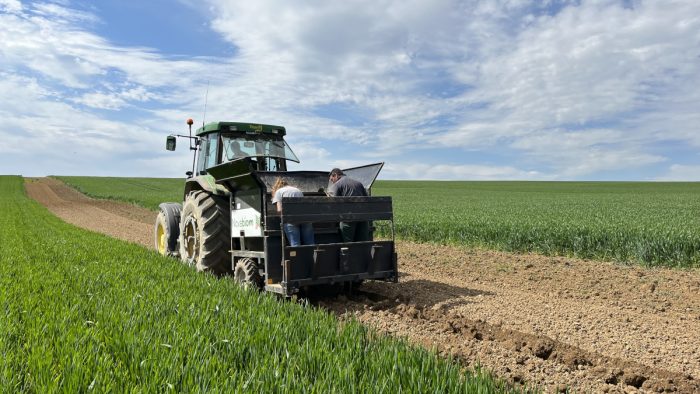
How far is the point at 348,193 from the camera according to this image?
21.9 feet

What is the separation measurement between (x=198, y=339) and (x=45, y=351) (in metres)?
0.96

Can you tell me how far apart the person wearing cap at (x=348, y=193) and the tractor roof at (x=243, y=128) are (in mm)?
1978

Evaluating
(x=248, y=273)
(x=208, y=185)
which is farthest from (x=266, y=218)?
(x=208, y=185)

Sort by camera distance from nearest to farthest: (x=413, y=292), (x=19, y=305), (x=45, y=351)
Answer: (x=45, y=351) < (x=19, y=305) < (x=413, y=292)

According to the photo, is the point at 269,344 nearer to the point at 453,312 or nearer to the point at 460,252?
Result: the point at 453,312

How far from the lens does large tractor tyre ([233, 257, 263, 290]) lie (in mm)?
6258

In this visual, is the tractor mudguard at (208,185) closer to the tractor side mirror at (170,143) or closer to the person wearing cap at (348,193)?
the tractor side mirror at (170,143)

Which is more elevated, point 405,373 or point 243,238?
point 243,238

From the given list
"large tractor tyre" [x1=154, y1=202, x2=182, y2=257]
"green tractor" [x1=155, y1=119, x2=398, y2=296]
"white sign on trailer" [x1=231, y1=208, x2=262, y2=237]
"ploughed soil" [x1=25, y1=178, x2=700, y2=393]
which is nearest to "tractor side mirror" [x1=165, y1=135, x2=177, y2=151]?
"green tractor" [x1=155, y1=119, x2=398, y2=296]

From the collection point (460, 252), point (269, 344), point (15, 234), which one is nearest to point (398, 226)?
point (460, 252)

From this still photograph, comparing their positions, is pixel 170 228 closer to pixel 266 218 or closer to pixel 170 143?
pixel 170 143

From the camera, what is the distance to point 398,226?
15.2 metres

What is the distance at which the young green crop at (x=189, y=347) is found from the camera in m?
2.76

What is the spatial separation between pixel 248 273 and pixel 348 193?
1692 mm
